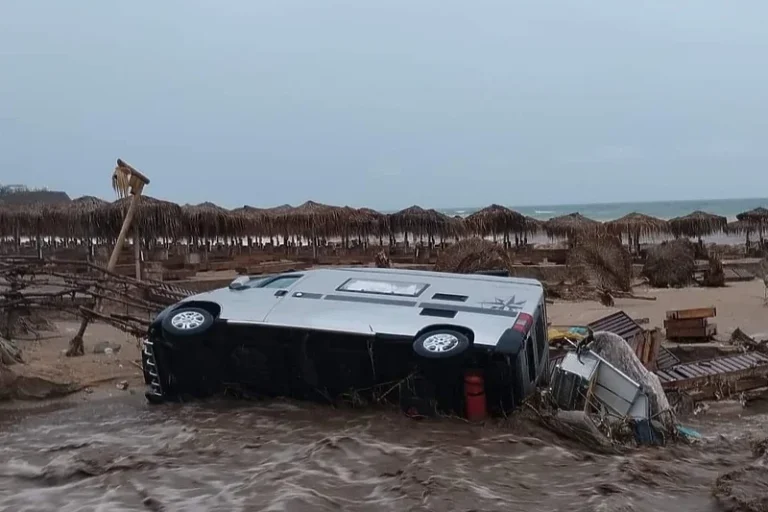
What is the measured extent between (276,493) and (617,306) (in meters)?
14.7

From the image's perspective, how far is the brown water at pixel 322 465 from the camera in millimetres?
4590

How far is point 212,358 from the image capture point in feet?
22.5

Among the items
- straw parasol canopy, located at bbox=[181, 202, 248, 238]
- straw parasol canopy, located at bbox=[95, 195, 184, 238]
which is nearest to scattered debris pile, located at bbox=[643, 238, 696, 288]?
straw parasol canopy, located at bbox=[181, 202, 248, 238]

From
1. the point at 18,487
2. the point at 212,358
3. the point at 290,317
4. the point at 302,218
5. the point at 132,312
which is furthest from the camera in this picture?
the point at 302,218

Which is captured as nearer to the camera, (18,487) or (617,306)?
(18,487)

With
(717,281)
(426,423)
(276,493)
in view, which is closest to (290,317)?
(426,423)

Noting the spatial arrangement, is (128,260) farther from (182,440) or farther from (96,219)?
(182,440)

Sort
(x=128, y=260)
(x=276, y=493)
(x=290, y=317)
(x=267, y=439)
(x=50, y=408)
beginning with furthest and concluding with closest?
1. (x=128, y=260)
2. (x=50, y=408)
3. (x=290, y=317)
4. (x=267, y=439)
5. (x=276, y=493)

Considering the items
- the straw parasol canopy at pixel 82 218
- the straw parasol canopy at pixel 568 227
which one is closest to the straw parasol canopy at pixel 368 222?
the straw parasol canopy at pixel 568 227

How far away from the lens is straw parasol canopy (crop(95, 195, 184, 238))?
79.8 feet

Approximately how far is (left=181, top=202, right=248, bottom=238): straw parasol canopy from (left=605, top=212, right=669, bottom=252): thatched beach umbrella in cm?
1513

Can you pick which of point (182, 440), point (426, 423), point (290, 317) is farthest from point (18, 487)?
point (426, 423)

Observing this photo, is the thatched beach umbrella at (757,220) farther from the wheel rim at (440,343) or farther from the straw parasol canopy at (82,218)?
the wheel rim at (440,343)

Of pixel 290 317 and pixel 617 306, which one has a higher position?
pixel 290 317
